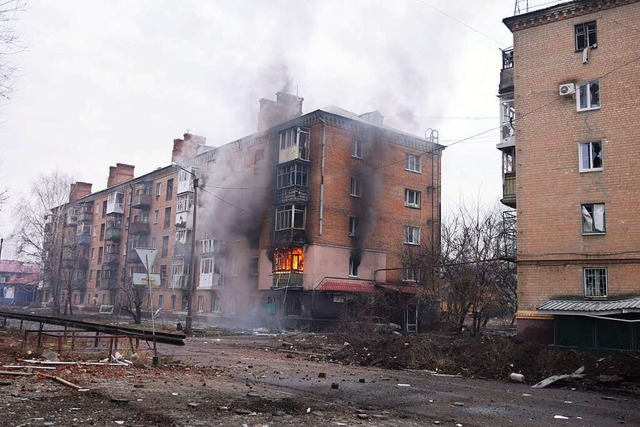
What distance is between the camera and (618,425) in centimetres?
866

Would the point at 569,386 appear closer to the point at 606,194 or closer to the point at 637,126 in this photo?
the point at 606,194

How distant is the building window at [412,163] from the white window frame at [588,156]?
19.7 metres

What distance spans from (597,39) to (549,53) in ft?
6.18

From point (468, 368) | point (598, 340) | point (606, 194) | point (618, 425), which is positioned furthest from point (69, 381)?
point (606, 194)

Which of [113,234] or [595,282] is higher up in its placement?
[113,234]

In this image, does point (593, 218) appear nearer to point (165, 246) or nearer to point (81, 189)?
point (165, 246)

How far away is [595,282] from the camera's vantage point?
2083 cm

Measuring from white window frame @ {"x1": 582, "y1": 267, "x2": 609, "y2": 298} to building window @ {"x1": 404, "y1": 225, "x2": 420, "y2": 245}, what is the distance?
1988 cm

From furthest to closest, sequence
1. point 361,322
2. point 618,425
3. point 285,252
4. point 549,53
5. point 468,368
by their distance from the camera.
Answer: point 285,252 < point 361,322 < point 549,53 < point 468,368 < point 618,425

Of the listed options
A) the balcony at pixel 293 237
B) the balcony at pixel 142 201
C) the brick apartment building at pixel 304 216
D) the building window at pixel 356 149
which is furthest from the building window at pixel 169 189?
the building window at pixel 356 149

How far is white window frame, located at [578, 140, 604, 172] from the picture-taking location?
2155cm

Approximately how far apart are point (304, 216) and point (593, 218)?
19.6m

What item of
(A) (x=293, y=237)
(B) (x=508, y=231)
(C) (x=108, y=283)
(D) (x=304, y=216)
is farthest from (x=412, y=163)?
(C) (x=108, y=283)

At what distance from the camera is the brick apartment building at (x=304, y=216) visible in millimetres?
36000
